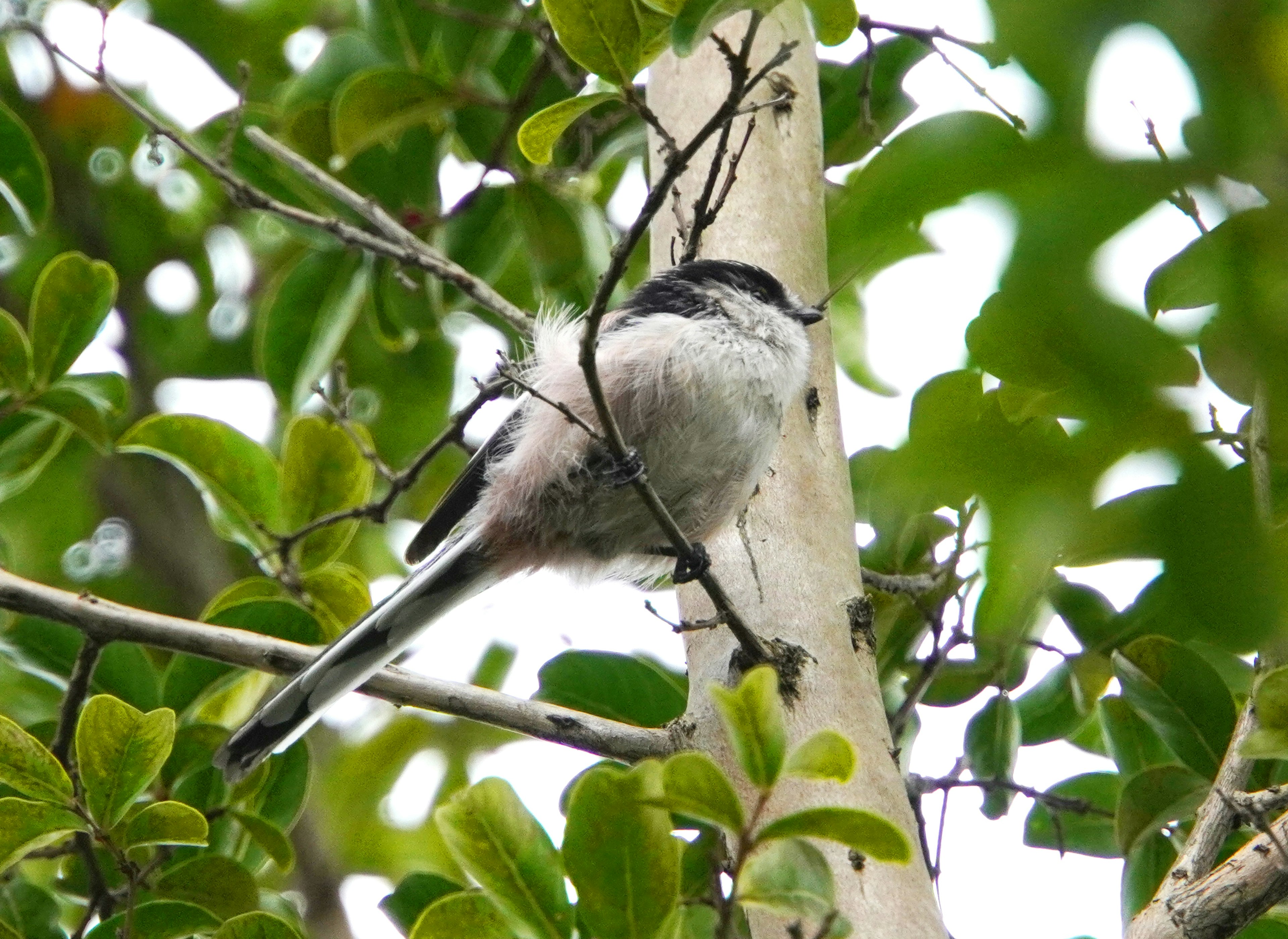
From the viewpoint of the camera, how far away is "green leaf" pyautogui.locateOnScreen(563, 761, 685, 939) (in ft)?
4.70

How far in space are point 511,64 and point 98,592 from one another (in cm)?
205

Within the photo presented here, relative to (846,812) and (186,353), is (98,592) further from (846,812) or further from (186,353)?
(846,812)

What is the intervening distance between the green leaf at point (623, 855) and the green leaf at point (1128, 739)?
1266mm

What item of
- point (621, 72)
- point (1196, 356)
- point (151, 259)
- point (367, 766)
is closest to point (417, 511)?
point (367, 766)

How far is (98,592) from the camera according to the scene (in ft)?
12.6

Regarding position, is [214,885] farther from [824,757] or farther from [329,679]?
[824,757]

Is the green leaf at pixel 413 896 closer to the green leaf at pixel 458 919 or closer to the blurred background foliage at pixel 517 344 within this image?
the blurred background foliage at pixel 517 344

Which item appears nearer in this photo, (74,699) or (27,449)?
(74,699)

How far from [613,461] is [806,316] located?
2.06ft

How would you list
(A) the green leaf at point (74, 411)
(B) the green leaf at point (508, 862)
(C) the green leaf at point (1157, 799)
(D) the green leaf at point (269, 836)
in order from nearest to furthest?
(B) the green leaf at point (508, 862)
(C) the green leaf at point (1157, 799)
(D) the green leaf at point (269, 836)
(A) the green leaf at point (74, 411)

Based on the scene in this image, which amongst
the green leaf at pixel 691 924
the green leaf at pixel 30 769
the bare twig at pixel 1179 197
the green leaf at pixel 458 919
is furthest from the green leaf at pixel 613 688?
the bare twig at pixel 1179 197

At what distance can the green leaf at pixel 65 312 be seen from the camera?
8.43 feet

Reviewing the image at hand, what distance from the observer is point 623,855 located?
1.44m

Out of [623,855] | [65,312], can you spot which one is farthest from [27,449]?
[623,855]
